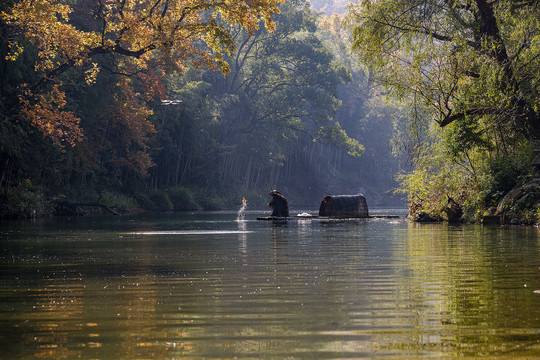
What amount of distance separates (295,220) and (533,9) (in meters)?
12.1

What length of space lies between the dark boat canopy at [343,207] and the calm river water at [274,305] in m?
19.0

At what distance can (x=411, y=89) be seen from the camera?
21906 millimetres

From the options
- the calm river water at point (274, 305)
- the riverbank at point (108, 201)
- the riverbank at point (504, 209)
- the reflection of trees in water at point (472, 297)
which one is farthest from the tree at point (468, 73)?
the riverbank at point (108, 201)

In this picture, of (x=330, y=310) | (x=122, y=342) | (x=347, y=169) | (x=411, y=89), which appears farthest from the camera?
(x=347, y=169)

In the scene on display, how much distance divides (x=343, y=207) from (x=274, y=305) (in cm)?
2530

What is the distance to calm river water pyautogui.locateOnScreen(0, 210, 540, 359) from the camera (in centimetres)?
450

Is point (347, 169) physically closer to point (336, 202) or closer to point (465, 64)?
point (336, 202)

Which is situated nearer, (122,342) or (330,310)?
(122,342)

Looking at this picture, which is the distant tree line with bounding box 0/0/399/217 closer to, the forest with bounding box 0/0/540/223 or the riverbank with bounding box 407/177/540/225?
the forest with bounding box 0/0/540/223

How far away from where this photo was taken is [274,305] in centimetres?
618

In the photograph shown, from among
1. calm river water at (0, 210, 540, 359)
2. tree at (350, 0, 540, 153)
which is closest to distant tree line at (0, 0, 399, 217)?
tree at (350, 0, 540, 153)

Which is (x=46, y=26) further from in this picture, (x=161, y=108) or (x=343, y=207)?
(x=161, y=108)

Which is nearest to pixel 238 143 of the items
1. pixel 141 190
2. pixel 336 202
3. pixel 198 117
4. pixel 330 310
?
pixel 198 117

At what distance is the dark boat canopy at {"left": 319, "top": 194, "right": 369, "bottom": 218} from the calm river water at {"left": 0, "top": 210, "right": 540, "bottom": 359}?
19.0 meters
